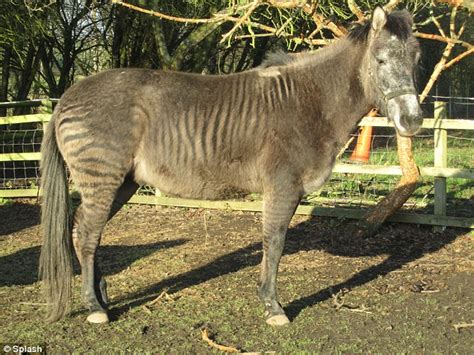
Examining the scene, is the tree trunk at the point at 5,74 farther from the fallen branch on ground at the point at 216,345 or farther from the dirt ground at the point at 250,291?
the fallen branch on ground at the point at 216,345

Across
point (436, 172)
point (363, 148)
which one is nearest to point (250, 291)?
point (436, 172)

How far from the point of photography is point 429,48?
22656mm

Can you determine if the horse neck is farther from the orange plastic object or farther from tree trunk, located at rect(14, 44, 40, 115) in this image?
tree trunk, located at rect(14, 44, 40, 115)

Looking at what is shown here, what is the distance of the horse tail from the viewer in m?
5.05

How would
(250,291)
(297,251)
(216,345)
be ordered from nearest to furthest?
(216,345), (250,291), (297,251)

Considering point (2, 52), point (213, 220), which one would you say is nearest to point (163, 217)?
point (213, 220)

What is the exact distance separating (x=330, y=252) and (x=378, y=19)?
3309 millimetres

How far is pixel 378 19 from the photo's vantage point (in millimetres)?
4914

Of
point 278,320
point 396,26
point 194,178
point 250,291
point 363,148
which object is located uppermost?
point 396,26

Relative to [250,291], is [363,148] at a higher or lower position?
higher

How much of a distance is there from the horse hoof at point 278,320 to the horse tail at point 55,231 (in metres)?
1.67

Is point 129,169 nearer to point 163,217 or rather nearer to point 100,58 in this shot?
point 163,217

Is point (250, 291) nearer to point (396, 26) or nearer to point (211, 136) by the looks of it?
point (211, 136)

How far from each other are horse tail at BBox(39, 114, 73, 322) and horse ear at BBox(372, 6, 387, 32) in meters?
2.77
